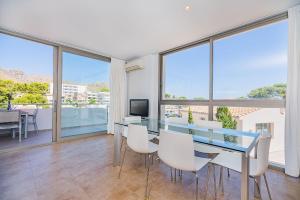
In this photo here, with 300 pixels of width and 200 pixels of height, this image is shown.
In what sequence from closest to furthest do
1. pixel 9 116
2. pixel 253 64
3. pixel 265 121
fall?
pixel 265 121 → pixel 253 64 → pixel 9 116

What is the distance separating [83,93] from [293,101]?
4.46 metres

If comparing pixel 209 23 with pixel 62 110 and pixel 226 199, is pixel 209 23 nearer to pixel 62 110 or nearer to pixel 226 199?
pixel 226 199

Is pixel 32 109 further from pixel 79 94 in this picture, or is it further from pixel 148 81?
pixel 148 81

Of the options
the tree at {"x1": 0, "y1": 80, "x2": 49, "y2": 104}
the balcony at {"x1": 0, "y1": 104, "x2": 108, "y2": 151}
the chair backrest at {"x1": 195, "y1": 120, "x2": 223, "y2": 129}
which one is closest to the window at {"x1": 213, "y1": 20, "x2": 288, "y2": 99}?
the chair backrest at {"x1": 195, "y1": 120, "x2": 223, "y2": 129}

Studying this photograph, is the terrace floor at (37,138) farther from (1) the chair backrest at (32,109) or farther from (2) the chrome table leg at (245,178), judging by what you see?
(2) the chrome table leg at (245,178)

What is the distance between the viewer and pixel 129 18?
240 centimetres

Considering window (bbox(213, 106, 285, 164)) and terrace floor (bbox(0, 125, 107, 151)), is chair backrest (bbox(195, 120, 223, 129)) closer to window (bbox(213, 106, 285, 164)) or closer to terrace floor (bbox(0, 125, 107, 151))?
window (bbox(213, 106, 285, 164))

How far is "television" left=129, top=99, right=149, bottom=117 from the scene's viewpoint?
4.04m

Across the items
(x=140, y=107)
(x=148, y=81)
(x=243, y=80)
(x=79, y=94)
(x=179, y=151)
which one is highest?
(x=148, y=81)

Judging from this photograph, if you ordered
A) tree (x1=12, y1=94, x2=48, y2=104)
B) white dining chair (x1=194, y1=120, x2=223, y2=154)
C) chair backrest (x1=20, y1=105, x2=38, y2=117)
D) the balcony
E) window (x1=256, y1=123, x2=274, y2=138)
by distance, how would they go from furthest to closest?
chair backrest (x1=20, y1=105, x2=38, y2=117), tree (x1=12, y1=94, x2=48, y2=104), the balcony, window (x1=256, y1=123, x2=274, y2=138), white dining chair (x1=194, y1=120, x2=223, y2=154)

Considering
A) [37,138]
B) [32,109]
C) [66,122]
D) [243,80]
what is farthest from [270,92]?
[32,109]

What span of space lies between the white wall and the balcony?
1.23 meters

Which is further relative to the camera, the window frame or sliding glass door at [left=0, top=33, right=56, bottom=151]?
sliding glass door at [left=0, top=33, right=56, bottom=151]

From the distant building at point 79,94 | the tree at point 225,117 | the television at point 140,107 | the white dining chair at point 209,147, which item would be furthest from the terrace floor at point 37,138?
the tree at point 225,117
